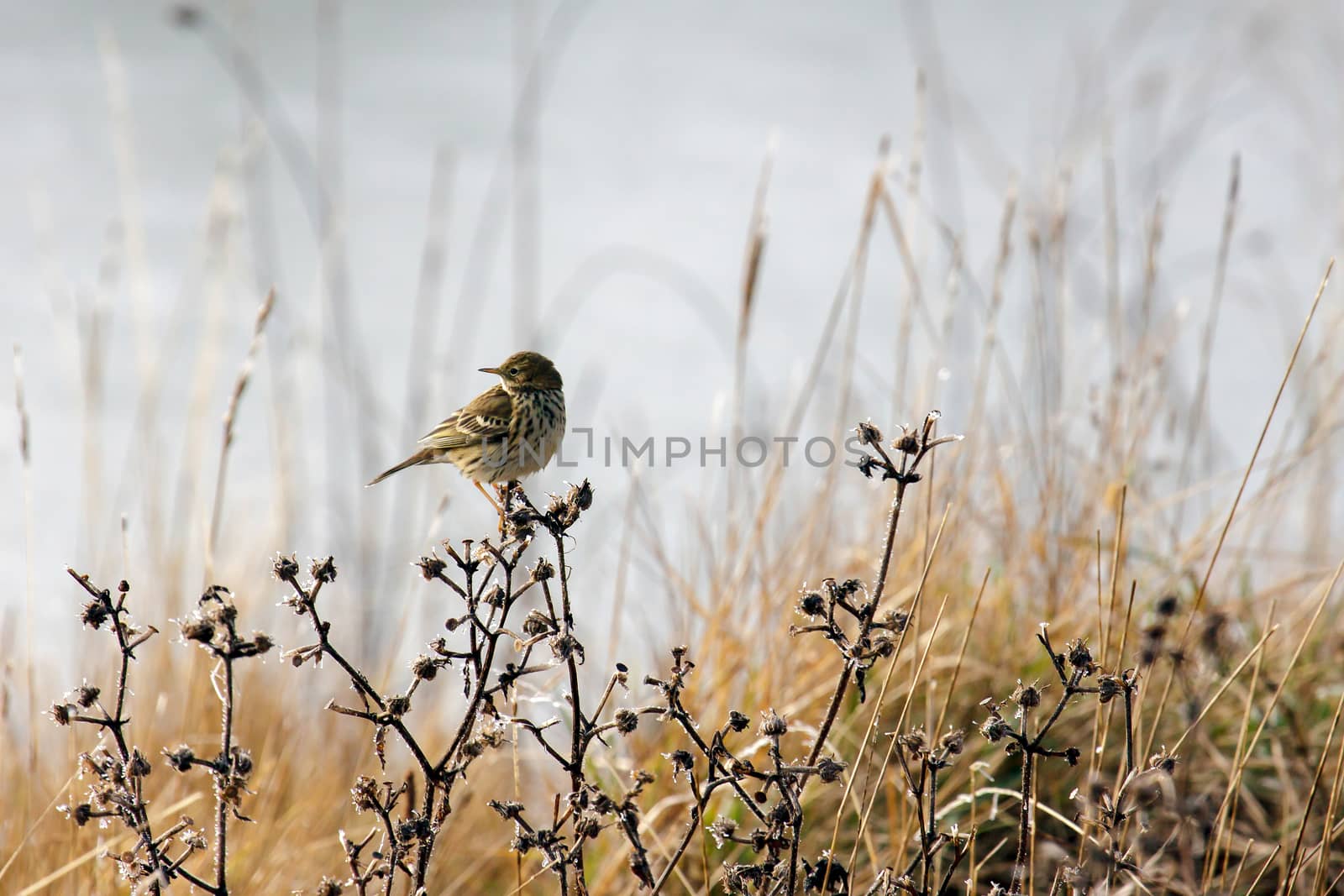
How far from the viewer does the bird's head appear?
419 centimetres

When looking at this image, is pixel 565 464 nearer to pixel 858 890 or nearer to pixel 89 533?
pixel 89 533

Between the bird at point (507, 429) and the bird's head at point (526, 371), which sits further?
the bird's head at point (526, 371)

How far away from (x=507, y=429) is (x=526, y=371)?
29cm

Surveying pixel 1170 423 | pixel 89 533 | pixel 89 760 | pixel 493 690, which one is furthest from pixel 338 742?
pixel 1170 423

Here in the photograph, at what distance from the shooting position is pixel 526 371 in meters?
4.20

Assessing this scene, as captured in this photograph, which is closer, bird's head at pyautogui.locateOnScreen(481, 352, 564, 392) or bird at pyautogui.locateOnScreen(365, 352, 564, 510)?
bird at pyautogui.locateOnScreen(365, 352, 564, 510)

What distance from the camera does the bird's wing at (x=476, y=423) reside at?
13.3 ft

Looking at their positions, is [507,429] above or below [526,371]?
below

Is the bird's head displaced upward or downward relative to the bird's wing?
upward

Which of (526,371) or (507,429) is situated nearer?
(507,429)

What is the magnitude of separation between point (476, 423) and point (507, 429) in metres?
0.17

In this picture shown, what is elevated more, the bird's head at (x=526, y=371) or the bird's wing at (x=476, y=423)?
the bird's head at (x=526, y=371)

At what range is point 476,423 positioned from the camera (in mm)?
4121

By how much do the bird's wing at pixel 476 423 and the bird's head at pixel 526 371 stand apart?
72 millimetres
